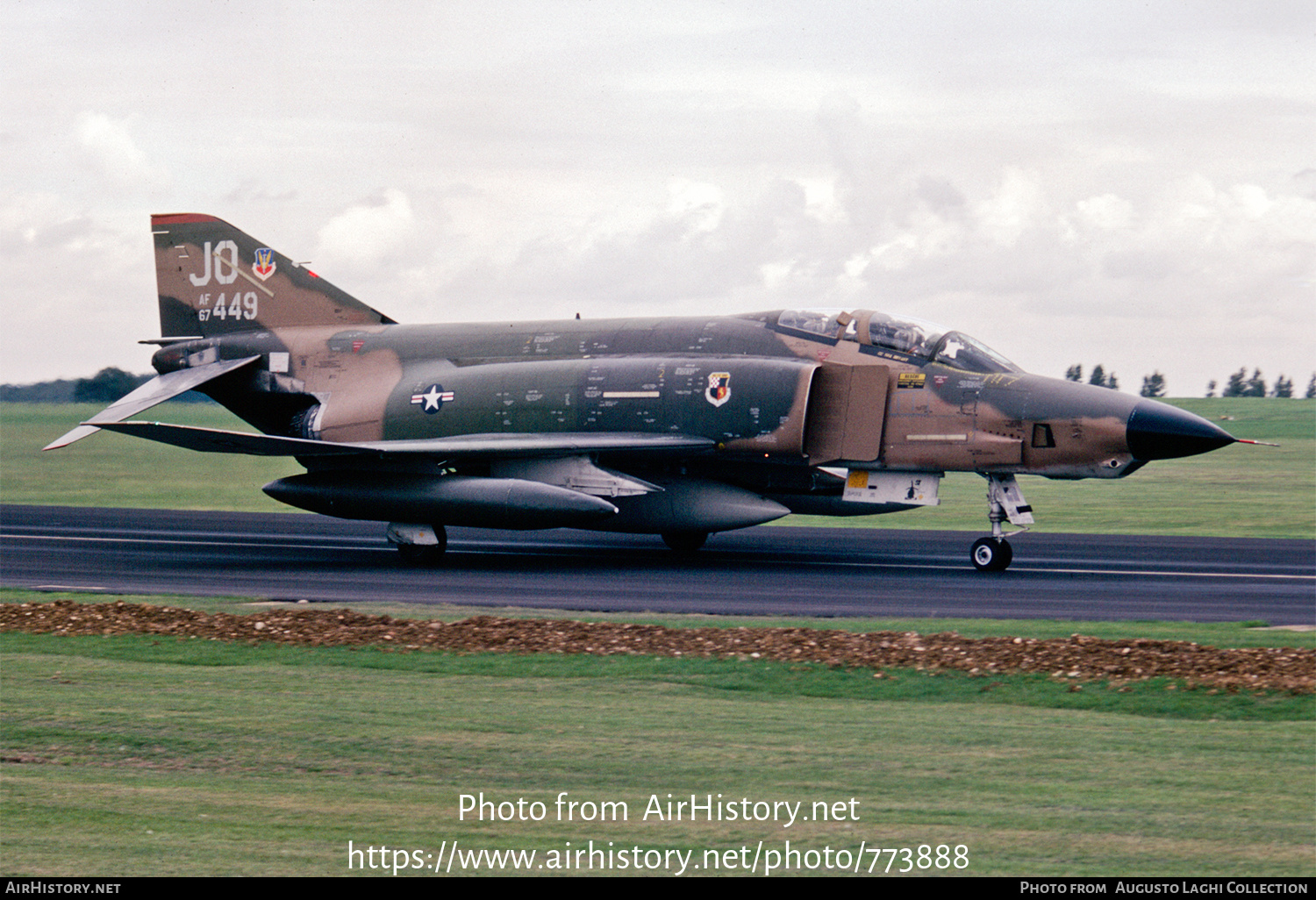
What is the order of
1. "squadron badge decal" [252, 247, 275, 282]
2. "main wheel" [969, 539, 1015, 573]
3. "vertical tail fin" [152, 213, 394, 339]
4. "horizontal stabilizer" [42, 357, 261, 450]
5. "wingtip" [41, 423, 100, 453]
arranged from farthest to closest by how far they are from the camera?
1. "squadron badge decal" [252, 247, 275, 282]
2. "vertical tail fin" [152, 213, 394, 339]
3. "horizontal stabilizer" [42, 357, 261, 450]
4. "wingtip" [41, 423, 100, 453]
5. "main wheel" [969, 539, 1015, 573]

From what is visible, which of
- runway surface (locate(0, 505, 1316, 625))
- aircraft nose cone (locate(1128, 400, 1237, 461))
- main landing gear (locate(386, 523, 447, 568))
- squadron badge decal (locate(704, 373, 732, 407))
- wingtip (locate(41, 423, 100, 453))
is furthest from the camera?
wingtip (locate(41, 423, 100, 453))

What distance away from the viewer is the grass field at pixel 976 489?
29.9 m

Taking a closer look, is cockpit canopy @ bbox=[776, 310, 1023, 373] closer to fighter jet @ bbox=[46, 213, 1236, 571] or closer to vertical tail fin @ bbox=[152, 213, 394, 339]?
fighter jet @ bbox=[46, 213, 1236, 571]

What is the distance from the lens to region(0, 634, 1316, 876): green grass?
18.3 feet

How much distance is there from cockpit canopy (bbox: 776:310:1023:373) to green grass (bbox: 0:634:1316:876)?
953 cm

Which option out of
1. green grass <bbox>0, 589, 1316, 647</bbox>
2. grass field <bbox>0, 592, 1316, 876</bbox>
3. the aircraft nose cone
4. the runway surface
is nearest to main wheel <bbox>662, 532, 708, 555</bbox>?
the runway surface

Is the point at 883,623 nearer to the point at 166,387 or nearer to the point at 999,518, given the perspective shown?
the point at 999,518

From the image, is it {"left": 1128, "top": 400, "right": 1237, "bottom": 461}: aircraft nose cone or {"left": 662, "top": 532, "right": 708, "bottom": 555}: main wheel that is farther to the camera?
{"left": 662, "top": 532, "right": 708, "bottom": 555}: main wheel

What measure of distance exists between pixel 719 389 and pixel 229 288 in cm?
1104

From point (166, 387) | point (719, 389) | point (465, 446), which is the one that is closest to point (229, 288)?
point (166, 387)

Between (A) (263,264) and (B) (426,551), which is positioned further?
(A) (263,264)

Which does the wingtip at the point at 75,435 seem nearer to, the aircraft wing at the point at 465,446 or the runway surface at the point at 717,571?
the aircraft wing at the point at 465,446

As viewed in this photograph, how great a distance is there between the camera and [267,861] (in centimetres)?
524

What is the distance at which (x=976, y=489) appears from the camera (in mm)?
45000
